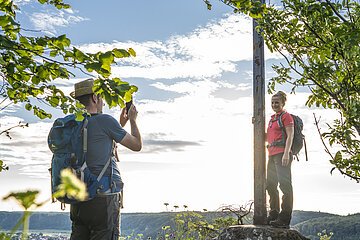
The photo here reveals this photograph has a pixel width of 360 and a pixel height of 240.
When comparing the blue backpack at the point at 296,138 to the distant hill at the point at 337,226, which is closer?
the blue backpack at the point at 296,138

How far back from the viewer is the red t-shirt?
732 centimetres

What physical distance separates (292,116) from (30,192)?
7.26 meters

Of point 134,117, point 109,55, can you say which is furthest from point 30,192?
point 134,117

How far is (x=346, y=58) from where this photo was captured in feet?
14.8

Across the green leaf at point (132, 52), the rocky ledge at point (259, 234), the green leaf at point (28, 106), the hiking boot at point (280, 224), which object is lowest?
the rocky ledge at point (259, 234)

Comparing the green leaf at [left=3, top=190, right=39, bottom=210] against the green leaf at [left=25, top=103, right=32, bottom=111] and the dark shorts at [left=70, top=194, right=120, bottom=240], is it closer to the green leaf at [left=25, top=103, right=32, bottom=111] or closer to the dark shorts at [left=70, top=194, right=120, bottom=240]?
the dark shorts at [left=70, top=194, right=120, bottom=240]

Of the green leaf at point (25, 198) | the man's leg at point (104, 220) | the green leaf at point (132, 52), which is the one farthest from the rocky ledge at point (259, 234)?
the green leaf at point (25, 198)

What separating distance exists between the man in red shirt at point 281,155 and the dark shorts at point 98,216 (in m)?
4.02

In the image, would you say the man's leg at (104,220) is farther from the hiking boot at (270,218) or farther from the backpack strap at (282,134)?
the hiking boot at (270,218)

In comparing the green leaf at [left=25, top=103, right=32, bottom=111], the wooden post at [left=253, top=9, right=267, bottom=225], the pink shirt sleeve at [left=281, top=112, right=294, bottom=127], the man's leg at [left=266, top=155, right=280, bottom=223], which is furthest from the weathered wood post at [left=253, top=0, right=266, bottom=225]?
the green leaf at [left=25, top=103, right=32, bottom=111]

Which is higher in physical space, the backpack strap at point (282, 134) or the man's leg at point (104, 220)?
the backpack strap at point (282, 134)

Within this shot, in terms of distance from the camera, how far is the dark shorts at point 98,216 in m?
3.82

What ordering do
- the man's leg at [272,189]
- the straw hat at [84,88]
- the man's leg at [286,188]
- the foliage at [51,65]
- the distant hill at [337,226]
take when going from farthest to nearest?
the distant hill at [337,226] < the man's leg at [272,189] < the man's leg at [286,188] < the straw hat at [84,88] < the foliage at [51,65]

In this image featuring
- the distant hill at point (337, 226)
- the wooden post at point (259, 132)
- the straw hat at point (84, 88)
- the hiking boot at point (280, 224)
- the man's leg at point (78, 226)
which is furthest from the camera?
the distant hill at point (337, 226)
